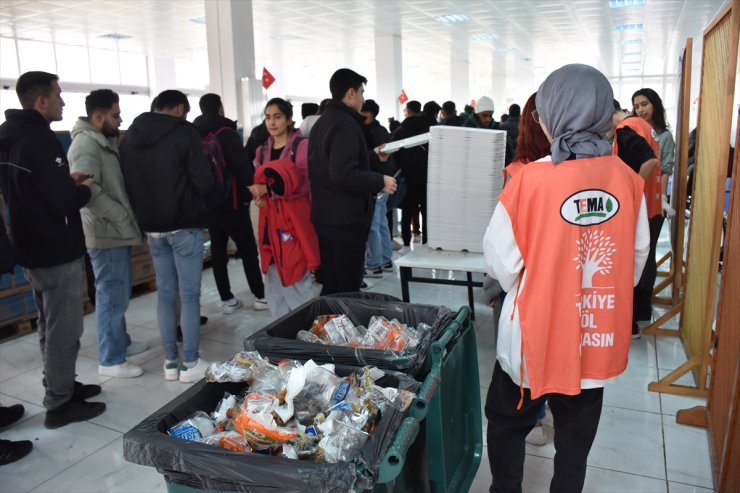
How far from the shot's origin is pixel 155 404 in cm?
276

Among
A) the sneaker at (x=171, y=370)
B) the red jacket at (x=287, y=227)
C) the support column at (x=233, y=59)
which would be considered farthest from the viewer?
the support column at (x=233, y=59)

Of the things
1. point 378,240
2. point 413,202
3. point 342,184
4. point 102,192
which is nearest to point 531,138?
point 342,184

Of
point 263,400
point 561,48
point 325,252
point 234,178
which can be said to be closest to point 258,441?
point 263,400

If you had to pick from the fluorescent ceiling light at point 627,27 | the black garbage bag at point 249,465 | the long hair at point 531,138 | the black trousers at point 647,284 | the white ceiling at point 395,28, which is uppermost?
the white ceiling at point 395,28

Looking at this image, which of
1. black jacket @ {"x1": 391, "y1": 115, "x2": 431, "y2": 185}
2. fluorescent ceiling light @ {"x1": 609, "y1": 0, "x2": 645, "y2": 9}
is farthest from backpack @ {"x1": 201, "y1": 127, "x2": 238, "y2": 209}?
fluorescent ceiling light @ {"x1": 609, "y1": 0, "x2": 645, "y2": 9}

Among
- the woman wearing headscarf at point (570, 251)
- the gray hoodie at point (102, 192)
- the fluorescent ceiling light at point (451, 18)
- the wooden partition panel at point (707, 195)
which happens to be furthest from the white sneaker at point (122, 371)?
the fluorescent ceiling light at point (451, 18)

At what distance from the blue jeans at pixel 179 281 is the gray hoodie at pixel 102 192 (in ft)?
0.54

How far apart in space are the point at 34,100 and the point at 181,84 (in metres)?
14.3

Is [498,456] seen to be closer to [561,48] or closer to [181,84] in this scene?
[561,48]

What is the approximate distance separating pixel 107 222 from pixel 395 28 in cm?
886

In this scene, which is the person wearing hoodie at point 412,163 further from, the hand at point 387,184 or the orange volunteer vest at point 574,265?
the orange volunteer vest at point 574,265

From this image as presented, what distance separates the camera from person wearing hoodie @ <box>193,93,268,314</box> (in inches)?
142

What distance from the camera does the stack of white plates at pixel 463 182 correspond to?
109 inches

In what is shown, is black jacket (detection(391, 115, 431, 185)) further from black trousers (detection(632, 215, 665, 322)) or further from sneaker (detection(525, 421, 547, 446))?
sneaker (detection(525, 421, 547, 446))
